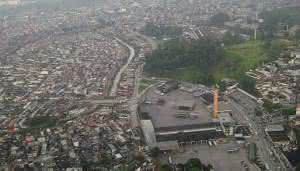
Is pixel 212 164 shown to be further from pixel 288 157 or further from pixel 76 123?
pixel 76 123

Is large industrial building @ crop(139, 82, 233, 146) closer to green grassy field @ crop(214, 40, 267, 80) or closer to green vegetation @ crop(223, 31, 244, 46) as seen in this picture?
green grassy field @ crop(214, 40, 267, 80)

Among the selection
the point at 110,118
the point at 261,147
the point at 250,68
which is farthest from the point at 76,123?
the point at 250,68

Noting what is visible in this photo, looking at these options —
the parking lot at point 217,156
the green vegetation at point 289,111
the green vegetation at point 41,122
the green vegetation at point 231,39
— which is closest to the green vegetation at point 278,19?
the green vegetation at point 231,39

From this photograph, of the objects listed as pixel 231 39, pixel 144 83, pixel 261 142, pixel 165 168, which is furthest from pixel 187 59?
pixel 165 168

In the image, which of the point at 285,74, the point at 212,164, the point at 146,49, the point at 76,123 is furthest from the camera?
the point at 146,49

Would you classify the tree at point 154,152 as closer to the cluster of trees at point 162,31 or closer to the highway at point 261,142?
the highway at point 261,142

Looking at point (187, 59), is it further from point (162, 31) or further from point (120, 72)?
point (162, 31)
